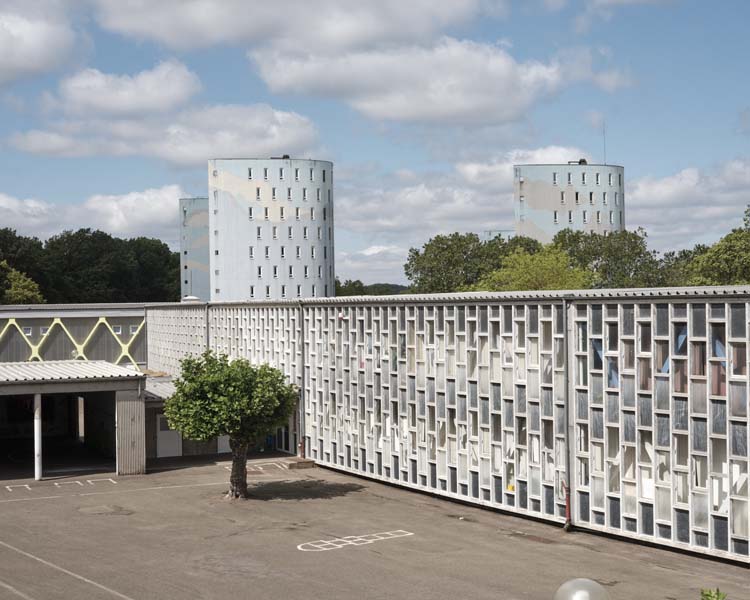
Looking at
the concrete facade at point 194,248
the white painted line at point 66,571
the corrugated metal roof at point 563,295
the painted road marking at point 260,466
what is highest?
the concrete facade at point 194,248

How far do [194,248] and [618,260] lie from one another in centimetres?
6653

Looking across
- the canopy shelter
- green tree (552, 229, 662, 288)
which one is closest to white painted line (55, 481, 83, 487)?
the canopy shelter

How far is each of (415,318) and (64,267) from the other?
106 metres

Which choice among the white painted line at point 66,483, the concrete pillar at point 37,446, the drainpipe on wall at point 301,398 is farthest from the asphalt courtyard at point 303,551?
the drainpipe on wall at point 301,398

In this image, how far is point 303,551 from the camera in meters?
26.9

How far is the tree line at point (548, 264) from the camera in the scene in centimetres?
7869

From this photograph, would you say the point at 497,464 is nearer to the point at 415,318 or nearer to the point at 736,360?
the point at 415,318

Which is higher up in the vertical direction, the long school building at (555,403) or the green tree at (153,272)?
the green tree at (153,272)

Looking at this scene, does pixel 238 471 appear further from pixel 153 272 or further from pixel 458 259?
pixel 153 272

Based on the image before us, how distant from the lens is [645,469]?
2711cm

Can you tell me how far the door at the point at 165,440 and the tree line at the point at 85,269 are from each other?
6294 cm

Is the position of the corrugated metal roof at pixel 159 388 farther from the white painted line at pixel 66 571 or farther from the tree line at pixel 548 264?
the tree line at pixel 548 264

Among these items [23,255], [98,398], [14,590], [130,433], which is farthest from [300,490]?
[23,255]

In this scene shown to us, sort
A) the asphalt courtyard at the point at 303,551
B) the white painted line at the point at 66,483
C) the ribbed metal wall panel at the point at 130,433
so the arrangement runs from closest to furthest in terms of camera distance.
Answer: the asphalt courtyard at the point at 303,551
the white painted line at the point at 66,483
the ribbed metal wall panel at the point at 130,433
